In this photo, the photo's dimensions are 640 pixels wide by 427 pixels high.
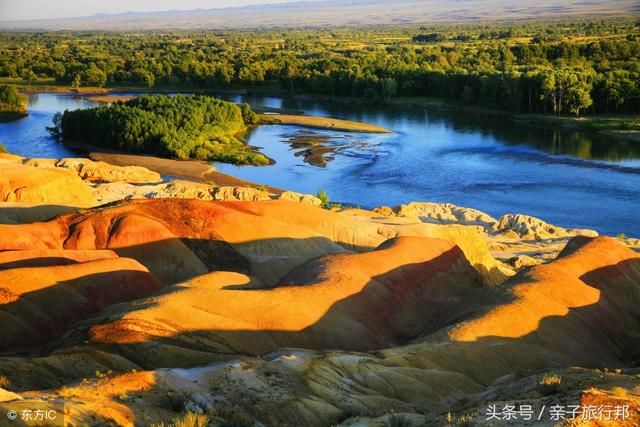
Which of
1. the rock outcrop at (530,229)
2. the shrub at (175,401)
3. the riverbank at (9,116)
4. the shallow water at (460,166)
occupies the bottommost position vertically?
the shallow water at (460,166)

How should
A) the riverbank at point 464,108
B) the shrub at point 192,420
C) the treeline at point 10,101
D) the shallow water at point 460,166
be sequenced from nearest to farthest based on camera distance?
the shrub at point 192,420 → the shallow water at point 460,166 → the riverbank at point 464,108 → the treeline at point 10,101

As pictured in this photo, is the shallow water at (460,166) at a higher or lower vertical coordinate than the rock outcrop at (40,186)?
lower

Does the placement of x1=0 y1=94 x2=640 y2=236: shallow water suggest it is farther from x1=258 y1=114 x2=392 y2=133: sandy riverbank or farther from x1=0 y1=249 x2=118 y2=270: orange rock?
x1=0 y1=249 x2=118 y2=270: orange rock

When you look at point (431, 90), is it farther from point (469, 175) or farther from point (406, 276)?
point (406, 276)

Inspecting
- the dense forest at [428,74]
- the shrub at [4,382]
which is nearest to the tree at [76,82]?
the dense forest at [428,74]

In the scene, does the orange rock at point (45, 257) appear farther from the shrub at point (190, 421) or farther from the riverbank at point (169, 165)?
the riverbank at point (169, 165)

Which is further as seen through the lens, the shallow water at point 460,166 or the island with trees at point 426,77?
the island with trees at point 426,77

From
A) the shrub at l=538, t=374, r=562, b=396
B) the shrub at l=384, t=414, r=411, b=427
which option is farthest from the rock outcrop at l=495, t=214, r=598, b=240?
the shrub at l=384, t=414, r=411, b=427
